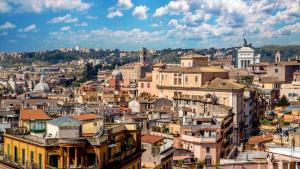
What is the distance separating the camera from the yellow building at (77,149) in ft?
77.7

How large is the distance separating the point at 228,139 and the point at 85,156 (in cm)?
2969

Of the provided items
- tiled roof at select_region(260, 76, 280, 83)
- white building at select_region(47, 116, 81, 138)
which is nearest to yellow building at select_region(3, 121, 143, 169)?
white building at select_region(47, 116, 81, 138)

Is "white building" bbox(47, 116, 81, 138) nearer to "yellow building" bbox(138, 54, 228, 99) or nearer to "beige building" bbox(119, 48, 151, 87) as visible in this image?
"yellow building" bbox(138, 54, 228, 99)

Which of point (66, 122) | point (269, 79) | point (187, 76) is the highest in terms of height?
point (187, 76)

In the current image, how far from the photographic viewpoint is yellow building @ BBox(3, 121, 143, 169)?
23688mm

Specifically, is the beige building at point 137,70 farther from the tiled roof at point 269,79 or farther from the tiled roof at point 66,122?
the tiled roof at point 66,122

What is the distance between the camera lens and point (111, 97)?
86000 millimetres

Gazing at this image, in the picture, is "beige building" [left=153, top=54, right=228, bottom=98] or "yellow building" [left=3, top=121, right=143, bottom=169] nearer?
"yellow building" [left=3, top=121, right=143, bottom=169]

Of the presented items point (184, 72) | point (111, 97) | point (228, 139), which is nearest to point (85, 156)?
point (228, 139)

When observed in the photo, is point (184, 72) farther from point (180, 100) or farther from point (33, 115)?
point (33, 115)

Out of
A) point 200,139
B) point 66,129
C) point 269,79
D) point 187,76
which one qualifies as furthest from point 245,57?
point 66,129

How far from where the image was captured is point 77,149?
77.8 feet

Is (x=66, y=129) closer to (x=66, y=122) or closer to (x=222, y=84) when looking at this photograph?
(x=66, y=122)

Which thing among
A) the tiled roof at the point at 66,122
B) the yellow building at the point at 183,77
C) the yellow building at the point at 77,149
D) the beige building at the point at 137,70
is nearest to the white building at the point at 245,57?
the beige building at the point at 137,70
